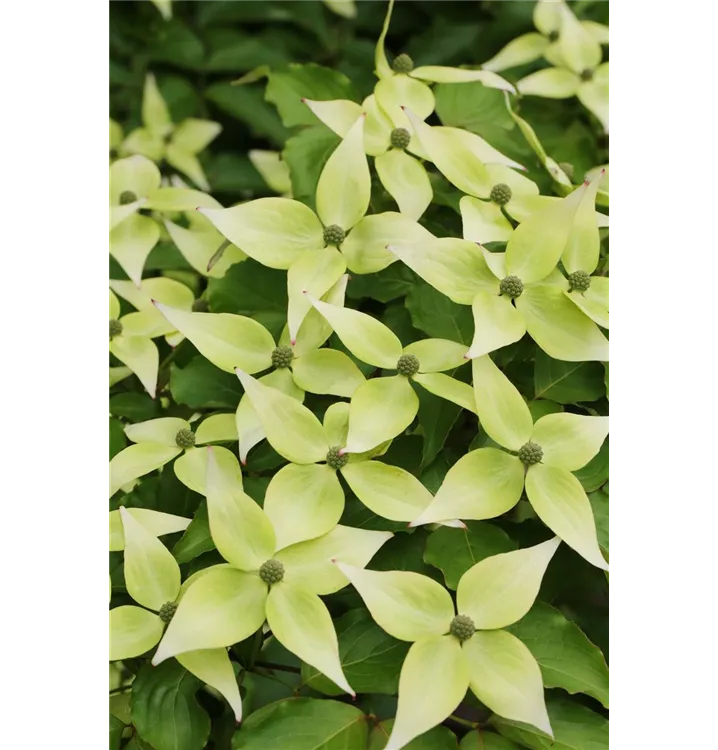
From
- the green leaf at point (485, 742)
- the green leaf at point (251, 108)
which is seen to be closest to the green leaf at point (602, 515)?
the green leaf at point (485, 742)

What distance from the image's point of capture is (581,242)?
512 millimetres

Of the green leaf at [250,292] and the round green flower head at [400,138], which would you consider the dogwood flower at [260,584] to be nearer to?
the green leaf at [250,292]

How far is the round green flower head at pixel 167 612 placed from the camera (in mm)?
438

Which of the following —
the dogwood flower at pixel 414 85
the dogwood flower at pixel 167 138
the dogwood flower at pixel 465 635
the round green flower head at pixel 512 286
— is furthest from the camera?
the dogwood flower at pixel 167 138

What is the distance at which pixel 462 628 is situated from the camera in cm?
40

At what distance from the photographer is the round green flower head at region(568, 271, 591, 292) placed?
50cm

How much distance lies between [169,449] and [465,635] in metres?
0.21

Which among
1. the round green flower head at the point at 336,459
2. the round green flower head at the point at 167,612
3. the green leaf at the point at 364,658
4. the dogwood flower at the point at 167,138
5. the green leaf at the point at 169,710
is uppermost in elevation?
the dogwood flower at the point at 167,138

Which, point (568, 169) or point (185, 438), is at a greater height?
point (568, 169)

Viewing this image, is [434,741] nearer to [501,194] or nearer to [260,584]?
[260,584]

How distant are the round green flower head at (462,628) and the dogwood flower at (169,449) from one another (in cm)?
15

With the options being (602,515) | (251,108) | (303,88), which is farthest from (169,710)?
(251,108)

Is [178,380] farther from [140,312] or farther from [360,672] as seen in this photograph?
[360,672]
